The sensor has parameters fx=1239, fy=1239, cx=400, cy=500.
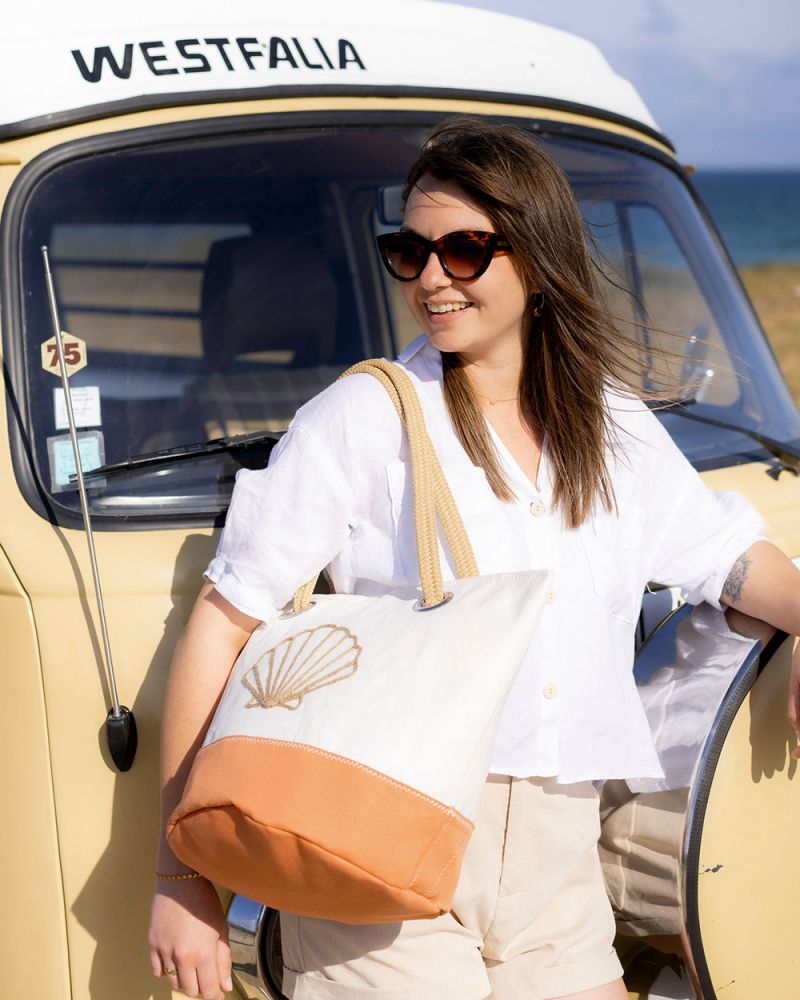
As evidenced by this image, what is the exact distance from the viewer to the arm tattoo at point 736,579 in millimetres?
2133

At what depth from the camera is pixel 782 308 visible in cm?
2300

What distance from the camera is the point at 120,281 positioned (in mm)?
2699

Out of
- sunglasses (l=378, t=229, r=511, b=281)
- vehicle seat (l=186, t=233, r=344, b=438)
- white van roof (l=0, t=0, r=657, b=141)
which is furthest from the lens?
vehicle seat (l=186, t=233, r=344, b=438)

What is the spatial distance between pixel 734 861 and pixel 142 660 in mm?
1016

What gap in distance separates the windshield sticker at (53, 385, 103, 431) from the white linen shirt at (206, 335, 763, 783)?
57cm

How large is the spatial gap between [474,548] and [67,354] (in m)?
0.94

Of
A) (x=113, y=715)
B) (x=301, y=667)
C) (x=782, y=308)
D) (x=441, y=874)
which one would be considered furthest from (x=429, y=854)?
(x=782, y=308)

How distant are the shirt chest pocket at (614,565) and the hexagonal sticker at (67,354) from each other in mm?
1009

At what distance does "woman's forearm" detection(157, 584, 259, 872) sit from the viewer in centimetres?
177

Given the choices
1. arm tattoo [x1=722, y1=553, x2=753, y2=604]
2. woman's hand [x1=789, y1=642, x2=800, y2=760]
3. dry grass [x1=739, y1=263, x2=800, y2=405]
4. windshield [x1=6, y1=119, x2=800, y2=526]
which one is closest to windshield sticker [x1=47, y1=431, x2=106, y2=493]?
windshield [x1=6, y1=119, x2=800, y2=526]

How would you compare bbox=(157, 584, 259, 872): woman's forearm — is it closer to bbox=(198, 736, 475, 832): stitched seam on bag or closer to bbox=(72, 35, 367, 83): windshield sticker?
bbox=(198, 736, 475, 832): stitched seam on bag

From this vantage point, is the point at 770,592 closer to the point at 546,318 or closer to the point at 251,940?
the point at 546,318

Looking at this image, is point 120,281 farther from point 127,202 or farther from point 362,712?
point 362,712

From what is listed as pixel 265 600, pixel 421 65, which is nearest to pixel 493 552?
pixel 265 600
